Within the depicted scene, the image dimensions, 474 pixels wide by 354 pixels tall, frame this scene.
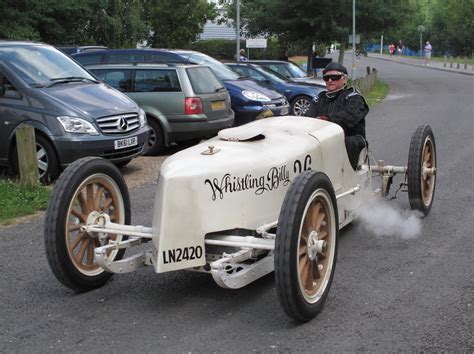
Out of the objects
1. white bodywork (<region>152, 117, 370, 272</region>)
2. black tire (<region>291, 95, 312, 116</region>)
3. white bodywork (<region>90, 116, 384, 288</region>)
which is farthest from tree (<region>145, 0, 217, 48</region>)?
white bodywork (<region>90, 116, 384, 288</region>)

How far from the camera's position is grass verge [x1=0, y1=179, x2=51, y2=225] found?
739 centimetres

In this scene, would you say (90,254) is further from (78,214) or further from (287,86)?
(287,86)

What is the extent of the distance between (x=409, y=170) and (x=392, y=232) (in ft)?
2.30

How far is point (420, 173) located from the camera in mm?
6605

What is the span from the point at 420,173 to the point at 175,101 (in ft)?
19.3

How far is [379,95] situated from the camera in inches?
1014

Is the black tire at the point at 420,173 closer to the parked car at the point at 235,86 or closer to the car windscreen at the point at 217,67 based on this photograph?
the parked car at the point at 235,86

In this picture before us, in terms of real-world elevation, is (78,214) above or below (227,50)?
below

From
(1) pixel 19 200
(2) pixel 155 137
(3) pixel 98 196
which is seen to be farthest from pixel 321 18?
(3) pixel 98 196

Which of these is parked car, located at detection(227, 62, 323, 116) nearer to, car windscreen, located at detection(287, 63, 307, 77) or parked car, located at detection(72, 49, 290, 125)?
car windscreen, located at detection(287, 63, 307, 77)

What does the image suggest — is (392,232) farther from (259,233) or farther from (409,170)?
(259,233)

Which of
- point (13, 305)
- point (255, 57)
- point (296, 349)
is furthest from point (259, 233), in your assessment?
point (255, 57)

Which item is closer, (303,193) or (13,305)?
(303,193)

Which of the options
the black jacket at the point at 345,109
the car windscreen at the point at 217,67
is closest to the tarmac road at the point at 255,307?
the black jacket at the point at 345,109
